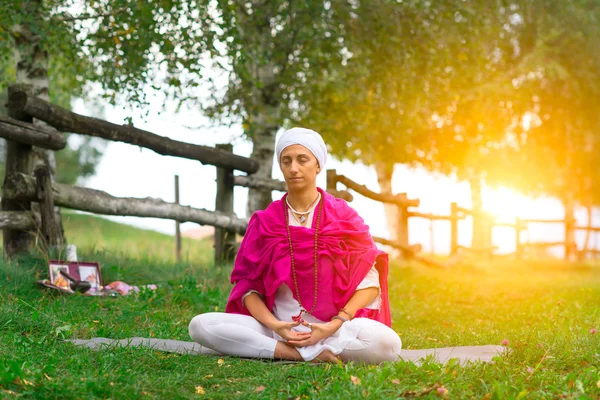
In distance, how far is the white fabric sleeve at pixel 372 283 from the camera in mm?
4273

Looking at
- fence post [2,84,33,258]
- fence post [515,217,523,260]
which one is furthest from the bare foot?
fence post [515,217,523,260]

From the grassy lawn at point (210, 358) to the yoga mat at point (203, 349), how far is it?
139mm

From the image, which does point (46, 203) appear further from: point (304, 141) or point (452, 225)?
point (452, 225)

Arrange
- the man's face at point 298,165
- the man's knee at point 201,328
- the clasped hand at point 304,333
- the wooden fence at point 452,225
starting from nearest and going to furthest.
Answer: the clasped hand at point 304,333 < the man's face at point 298,165 < the man's knee at point 201,328 < the wooden fence at point 452,225

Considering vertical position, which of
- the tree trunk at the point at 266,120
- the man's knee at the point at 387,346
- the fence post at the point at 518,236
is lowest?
the fence post at the point at 518,236

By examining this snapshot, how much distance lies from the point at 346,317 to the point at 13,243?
4310mm

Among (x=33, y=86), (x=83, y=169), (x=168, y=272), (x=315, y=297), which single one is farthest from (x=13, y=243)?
(x=83, y=169)

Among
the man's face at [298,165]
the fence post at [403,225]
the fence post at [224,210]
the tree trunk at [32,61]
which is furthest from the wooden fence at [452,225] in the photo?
the man's face at [298,165]

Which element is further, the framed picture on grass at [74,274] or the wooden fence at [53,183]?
the wooden fence at [53,183]

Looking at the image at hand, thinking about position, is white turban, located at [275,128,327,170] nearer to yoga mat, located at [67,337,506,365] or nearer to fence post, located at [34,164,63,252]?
yoga mat, located at [67,337,506,365]

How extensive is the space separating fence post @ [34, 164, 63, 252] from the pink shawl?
3068mm

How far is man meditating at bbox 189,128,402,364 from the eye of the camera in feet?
13.6

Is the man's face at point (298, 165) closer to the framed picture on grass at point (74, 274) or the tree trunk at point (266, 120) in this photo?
the framed picture on grass at point (74, 274)

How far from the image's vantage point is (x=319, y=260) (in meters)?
4.28
